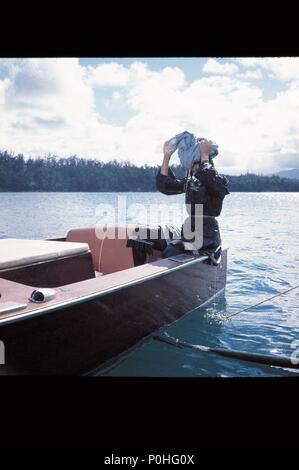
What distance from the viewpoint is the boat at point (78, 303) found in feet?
8.69

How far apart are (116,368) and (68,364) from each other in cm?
71

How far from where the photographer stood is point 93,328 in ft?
10.3

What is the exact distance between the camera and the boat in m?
2.65

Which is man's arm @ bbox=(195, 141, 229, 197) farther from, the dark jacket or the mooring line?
the mooring line

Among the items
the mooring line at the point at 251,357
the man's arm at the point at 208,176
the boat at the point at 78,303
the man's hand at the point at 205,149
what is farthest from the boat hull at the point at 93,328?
the man's hand at the point at 205,149

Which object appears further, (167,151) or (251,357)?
(167,151)

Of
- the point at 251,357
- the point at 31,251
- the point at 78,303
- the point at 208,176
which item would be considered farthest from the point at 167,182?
the point at 78,303

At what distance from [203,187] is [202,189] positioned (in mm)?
31

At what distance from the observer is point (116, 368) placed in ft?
11.7

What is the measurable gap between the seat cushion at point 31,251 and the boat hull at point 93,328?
2.81ft

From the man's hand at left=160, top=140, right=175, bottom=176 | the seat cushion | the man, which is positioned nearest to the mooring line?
the seat cushion

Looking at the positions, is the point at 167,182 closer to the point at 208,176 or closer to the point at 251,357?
the point at 208,176

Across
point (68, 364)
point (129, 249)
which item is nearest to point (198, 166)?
point (129, 249)

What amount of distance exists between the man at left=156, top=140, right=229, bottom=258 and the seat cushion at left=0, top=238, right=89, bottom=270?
1358 mm
